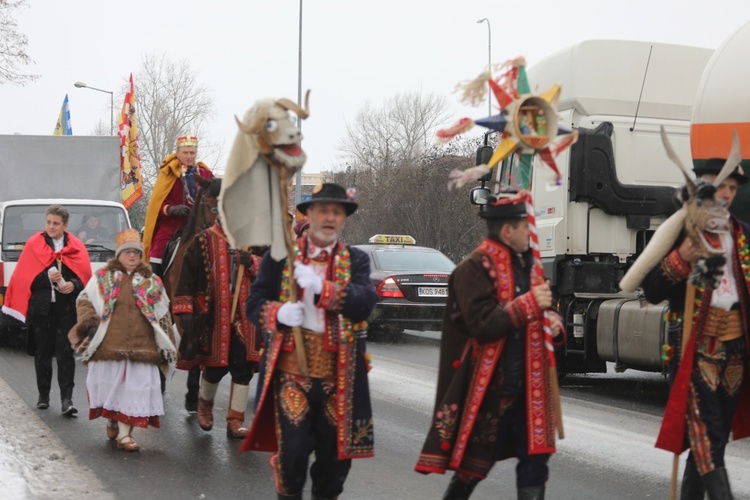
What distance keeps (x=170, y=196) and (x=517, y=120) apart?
553 cm

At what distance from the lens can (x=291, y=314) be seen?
5105 millimetres

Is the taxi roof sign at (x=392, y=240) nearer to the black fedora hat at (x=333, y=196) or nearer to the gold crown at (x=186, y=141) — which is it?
the gold crown at (x=186, y=141)

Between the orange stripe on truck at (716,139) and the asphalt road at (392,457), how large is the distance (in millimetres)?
2283

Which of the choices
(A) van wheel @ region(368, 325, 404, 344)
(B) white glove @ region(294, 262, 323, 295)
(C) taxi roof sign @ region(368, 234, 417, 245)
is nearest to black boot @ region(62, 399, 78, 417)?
(B) white glove @ region(294, 262, 323, 295)

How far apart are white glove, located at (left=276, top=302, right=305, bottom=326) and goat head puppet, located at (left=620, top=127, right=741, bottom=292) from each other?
67.7 inches

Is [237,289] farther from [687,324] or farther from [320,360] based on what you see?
[687,324]

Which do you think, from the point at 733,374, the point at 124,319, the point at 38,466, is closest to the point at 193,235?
the point at 124,319

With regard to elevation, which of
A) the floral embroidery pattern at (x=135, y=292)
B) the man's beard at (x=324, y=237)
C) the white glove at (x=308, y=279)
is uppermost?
the man's beard at (x=324, y=237)

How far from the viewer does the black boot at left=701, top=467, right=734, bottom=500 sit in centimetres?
530

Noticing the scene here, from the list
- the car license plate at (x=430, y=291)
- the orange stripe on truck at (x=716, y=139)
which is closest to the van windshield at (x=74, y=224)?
the car license plate at (x=430, y=291)

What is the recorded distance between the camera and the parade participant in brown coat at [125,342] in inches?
317

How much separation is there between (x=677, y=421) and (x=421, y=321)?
36.6ft

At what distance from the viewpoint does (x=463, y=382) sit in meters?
5.31

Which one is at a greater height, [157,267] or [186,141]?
[186,141]
